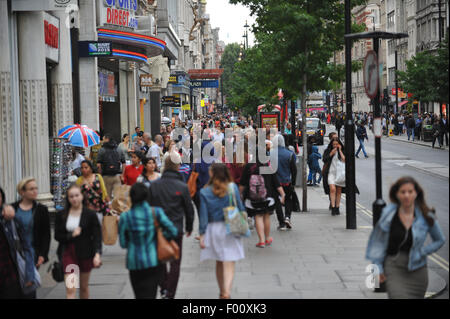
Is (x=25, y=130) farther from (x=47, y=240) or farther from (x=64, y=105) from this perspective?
(x=47, y=240)

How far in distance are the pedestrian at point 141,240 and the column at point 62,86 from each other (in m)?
11.2

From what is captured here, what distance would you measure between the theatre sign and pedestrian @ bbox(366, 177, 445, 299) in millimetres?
20450

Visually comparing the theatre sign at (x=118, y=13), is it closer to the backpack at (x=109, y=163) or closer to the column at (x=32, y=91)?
the column at (x=32, y=91)

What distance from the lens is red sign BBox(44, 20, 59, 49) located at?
647 inches

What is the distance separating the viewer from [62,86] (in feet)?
58.4

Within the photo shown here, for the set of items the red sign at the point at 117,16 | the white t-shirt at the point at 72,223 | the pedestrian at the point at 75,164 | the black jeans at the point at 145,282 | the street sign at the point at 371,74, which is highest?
the red sign at the point at 117,16

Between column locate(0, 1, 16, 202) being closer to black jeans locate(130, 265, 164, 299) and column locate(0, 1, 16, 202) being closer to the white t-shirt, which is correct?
the white t-shirt

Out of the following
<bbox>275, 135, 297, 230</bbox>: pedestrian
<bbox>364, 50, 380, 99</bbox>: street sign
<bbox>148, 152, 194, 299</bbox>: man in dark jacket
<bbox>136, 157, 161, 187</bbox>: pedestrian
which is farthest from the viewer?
<bbox>275, 135, 297, 230</bbox>: pedestrian

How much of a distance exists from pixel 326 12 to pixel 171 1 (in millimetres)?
38495

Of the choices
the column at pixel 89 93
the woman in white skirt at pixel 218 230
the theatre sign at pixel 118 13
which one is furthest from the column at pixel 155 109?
the woman in white skirt at pixel 218 230

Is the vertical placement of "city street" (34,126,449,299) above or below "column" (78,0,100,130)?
below

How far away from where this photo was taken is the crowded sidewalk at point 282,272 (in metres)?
8.66

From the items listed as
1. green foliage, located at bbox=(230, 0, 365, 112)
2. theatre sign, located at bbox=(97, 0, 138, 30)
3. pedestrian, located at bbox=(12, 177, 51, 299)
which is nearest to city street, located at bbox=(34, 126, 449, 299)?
pedestrian, located at bbox=(12, 177, 51, 299)
